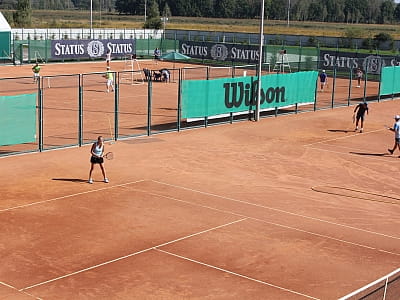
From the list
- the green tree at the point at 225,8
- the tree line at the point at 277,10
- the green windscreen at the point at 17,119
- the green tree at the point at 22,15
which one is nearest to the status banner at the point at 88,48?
the green tree at the point at 22,15

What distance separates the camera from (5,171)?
2333cm

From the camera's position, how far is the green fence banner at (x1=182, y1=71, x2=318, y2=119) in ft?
106

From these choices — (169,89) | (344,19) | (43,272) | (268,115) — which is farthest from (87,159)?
(344,19)

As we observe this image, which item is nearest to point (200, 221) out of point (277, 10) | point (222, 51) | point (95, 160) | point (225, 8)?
point (95, 160)

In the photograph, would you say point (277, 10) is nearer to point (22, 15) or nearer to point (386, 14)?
point (386, 14)

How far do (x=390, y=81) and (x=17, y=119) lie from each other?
91.1ft

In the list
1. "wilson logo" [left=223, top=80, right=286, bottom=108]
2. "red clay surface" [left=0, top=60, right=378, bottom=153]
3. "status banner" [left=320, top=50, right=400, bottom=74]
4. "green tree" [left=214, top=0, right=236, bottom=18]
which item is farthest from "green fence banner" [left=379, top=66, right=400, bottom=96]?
"green tree" [left=214, top=0, right=236, bottom=18]

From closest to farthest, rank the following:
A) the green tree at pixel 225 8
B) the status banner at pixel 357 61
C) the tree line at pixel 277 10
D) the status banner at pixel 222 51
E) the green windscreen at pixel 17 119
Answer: the green windscreen at pixel 17 119
the status banner at pixel 357 61
the status banner at pixel 222 51
the green tree at pixel 225 8
the tree line at pixel 277 10

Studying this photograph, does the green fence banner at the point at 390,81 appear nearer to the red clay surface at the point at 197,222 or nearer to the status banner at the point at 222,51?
the red clay surface at the point at 197,222

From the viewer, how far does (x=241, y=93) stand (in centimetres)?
3522

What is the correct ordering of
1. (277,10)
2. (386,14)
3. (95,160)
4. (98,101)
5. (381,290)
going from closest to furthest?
(381,290), (95,160), (98,101), (277,10), (386,14)

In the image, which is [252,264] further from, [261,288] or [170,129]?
[170,129]

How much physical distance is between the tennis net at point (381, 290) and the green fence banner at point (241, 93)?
2132cm

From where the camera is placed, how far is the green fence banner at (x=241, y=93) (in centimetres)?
3241
